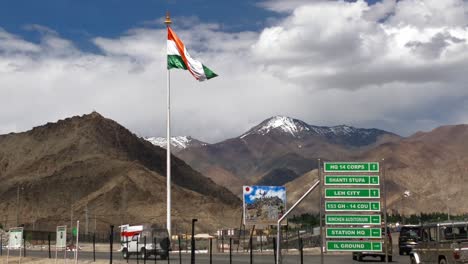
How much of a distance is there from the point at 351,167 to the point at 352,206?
120cm

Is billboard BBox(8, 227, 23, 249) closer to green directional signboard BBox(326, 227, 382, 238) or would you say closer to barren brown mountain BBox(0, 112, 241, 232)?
green directional signboard BBox(326, 227, 382, 238)

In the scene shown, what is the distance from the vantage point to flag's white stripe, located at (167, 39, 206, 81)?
5047cm

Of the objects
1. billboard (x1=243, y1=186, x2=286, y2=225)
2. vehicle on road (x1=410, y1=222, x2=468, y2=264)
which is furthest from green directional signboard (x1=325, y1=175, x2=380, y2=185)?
billboard (x1=243, y1=186, x2=286, y2=225)

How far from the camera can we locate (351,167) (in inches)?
840

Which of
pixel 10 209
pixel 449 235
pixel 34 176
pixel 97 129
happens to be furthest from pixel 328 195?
pixel 97 129

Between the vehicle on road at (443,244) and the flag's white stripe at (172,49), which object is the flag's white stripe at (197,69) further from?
the vehicle on road at (443,244)

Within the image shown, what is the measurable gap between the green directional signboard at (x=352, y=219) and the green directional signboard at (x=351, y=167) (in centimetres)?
141

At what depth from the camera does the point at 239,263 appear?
1719 inches

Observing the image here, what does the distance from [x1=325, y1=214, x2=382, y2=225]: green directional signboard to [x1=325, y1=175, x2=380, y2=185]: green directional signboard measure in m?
1.03

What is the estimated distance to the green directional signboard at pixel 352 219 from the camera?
70.3 feet

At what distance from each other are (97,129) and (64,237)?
147293 millimetres

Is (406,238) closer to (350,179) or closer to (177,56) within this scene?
(177,56)

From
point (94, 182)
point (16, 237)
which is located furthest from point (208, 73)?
point (94, 182)

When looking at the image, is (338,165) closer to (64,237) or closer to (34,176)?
(64,237)
